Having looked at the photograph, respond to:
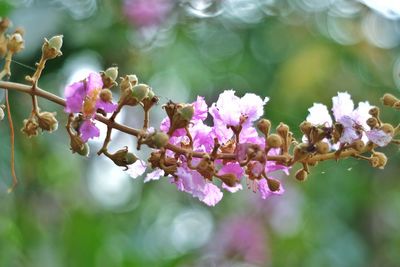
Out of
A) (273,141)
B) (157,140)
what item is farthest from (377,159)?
(157,140)

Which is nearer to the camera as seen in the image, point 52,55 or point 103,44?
point 52,55

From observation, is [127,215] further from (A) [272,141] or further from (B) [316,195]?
(A) [272,141]

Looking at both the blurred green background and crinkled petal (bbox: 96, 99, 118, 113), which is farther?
the blurred green background

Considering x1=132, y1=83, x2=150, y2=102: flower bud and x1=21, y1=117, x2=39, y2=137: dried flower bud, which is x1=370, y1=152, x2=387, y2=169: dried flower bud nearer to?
x1=132, y1=83, x2=150, y2=102: flower bud

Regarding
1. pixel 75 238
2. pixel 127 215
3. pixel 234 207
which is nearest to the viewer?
pixel 75 238

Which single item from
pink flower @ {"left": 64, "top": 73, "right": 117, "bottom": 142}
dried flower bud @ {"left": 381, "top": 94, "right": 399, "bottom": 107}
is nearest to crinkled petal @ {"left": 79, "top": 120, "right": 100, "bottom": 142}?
pink flower @ {"left": 64, "top": 73, "right": 117, "bottom": 142}

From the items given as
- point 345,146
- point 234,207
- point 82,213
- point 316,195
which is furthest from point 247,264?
point 345,146

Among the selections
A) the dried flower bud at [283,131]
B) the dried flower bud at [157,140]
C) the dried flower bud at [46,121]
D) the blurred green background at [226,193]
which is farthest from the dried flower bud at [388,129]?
the blurred green background at [226,193]
